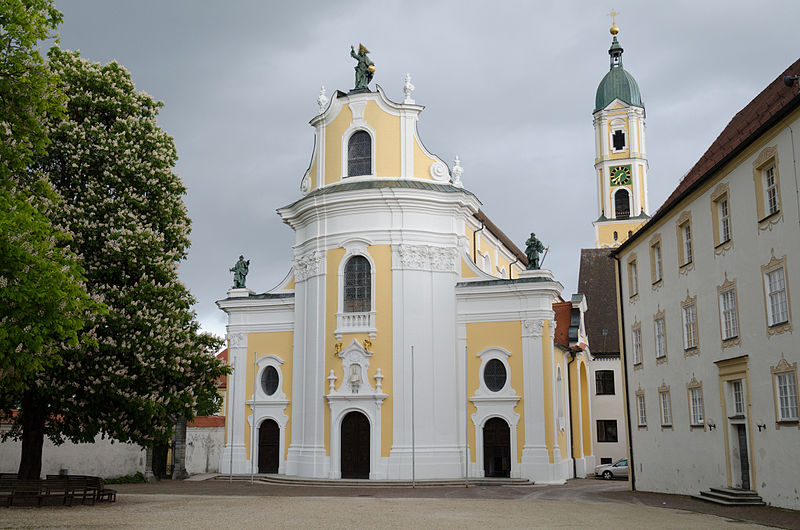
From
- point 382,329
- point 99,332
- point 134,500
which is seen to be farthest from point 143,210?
point 382,329

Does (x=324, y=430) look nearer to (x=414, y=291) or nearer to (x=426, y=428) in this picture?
(x=426, y=428)

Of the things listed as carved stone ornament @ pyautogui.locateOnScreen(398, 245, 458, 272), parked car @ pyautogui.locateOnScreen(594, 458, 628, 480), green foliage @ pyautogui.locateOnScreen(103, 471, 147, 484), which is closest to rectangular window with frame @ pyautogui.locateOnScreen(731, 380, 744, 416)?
carved stone ornament @ pyautogui.locateOnScreen(398, 245, 458, 272)

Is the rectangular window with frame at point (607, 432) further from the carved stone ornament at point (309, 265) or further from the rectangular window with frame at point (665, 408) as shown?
the rectangular window with frame at point (665, 408)

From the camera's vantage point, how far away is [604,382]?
4753 centimetres

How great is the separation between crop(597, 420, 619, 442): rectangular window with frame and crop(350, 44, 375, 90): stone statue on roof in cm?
2352

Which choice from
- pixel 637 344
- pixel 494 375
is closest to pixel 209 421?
pixel 494 375

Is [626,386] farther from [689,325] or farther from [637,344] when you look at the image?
[689,325]

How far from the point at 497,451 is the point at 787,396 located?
55.2ft

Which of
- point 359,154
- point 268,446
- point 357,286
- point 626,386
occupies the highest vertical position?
point 359,154

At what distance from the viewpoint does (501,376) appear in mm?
33812

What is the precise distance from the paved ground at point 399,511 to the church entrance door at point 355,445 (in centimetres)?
530

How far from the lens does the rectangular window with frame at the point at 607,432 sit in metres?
45.6

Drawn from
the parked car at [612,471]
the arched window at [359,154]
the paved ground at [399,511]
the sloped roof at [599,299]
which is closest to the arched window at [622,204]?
the sloped roof at [599,299]

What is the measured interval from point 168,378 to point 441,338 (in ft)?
50.7
